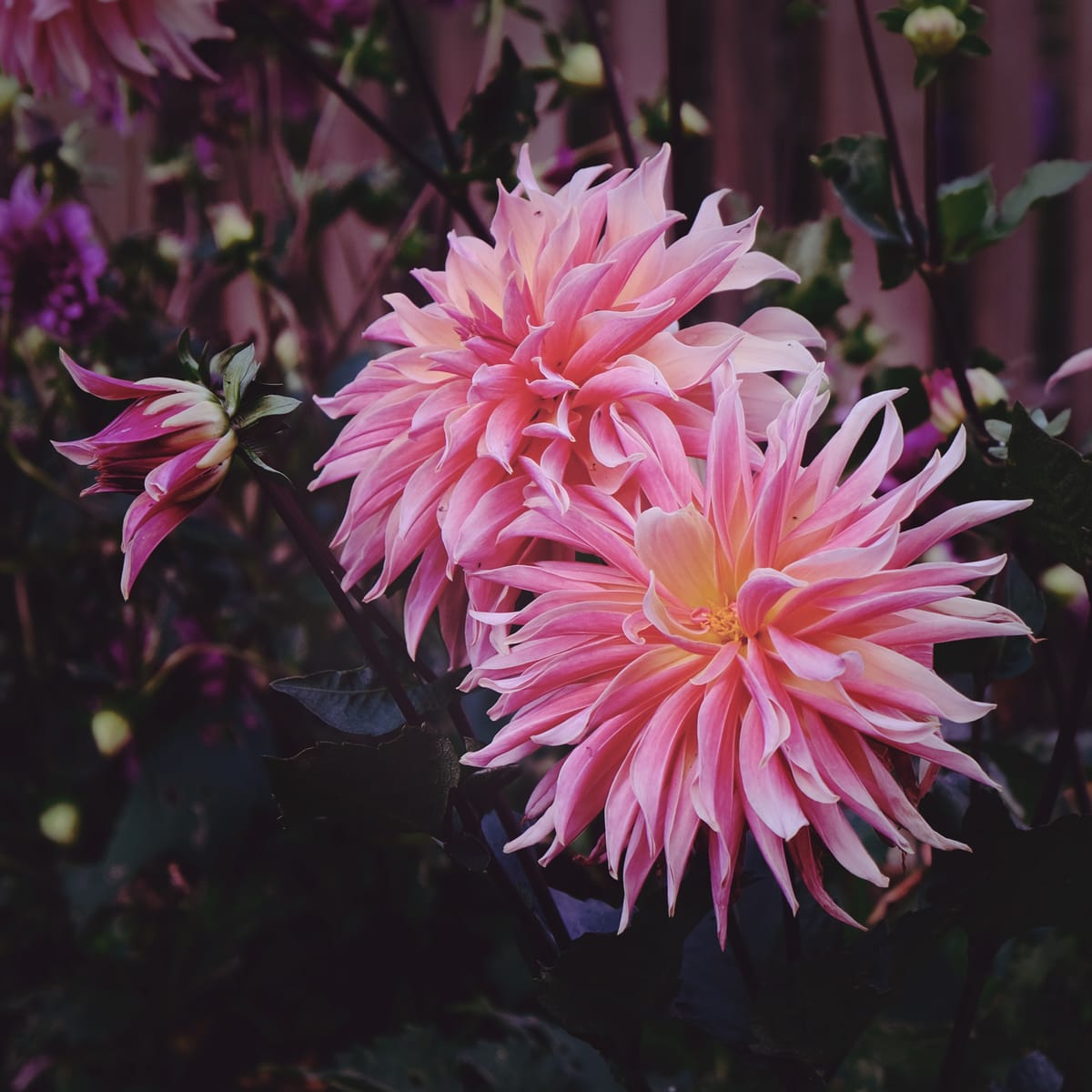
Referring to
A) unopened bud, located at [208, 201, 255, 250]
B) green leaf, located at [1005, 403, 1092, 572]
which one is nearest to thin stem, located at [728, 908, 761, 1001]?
green leaf, located at [1005, 403, 1092, 572]

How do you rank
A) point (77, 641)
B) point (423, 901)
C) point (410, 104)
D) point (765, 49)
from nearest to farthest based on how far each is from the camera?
1. point (423, 901)
2. point (77, 641)
3. point (765, 49)
4. point (410, 104)

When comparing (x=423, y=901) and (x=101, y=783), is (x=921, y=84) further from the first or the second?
(x=101, y=783)

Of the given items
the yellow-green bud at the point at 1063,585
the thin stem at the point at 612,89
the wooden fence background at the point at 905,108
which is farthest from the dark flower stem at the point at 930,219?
the wooden fence background at the point at 905,108

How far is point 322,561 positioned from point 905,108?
114 cm

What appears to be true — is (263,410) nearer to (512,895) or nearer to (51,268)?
(512,895)

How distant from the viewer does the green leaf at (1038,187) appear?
1.49 ft

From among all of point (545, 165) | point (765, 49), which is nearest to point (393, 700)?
point (545, 165)

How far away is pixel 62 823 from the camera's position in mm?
667

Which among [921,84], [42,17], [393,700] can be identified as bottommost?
[393,700]

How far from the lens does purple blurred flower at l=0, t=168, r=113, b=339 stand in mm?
691

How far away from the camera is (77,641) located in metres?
0.80

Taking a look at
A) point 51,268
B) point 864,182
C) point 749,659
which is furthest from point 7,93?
point 749,659

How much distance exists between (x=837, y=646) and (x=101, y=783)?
2.14ft

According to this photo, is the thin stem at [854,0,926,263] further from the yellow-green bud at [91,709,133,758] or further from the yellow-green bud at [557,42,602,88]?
the yellow-green bud at [91,709,133,758]
